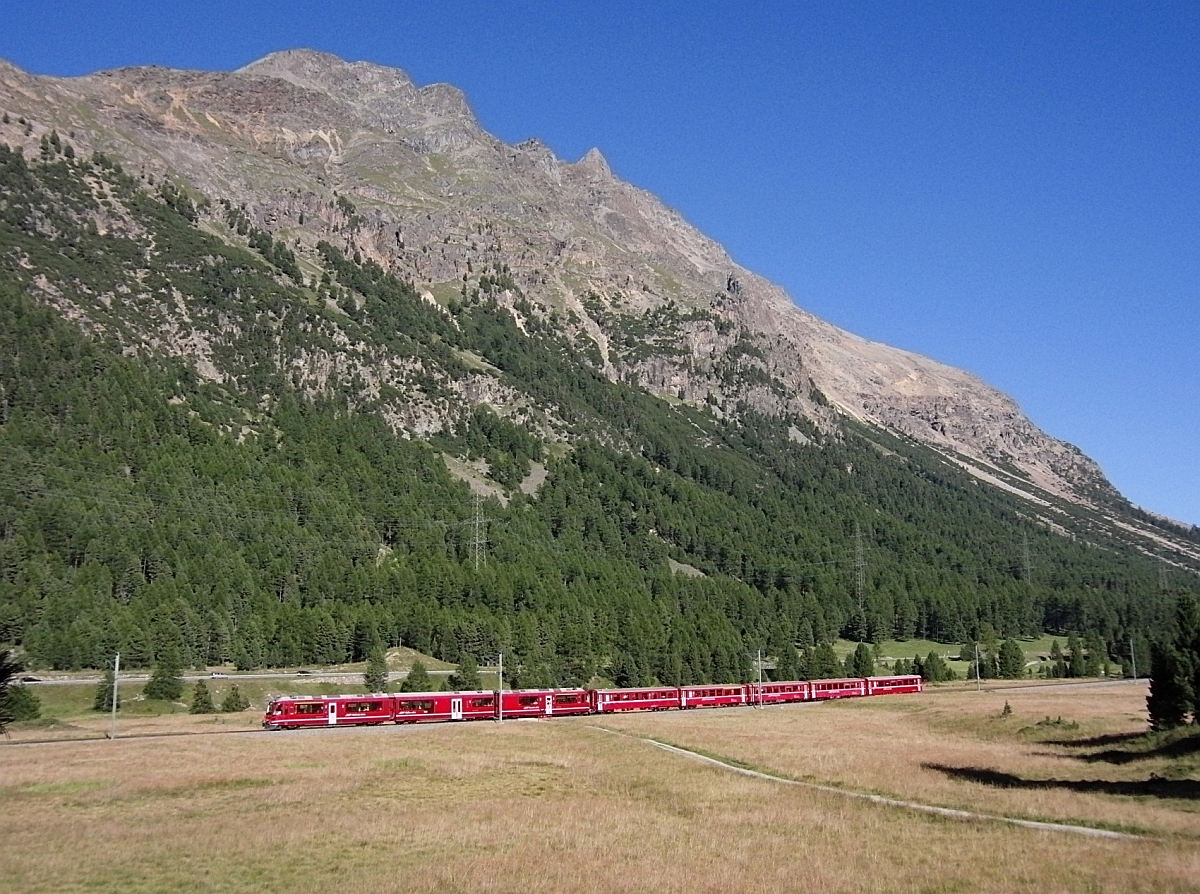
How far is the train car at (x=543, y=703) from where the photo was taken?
8881 centimetres

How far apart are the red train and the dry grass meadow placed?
11.7 m

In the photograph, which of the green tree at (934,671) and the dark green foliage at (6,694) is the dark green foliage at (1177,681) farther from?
the green tree at (934,671)

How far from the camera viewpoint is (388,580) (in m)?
154

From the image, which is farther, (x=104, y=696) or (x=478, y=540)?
(x=478, y=540)

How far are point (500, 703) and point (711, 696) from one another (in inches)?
1050

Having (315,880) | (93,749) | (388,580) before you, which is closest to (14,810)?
(315,880)

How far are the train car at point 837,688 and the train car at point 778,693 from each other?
1.44 meters

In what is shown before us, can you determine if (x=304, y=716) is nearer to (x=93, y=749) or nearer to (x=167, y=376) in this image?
(x=93, y=749)

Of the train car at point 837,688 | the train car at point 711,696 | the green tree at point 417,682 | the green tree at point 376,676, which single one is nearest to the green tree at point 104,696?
the green tree at point 376,676

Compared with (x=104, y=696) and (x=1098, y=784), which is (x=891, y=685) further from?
(x=104, y=696)

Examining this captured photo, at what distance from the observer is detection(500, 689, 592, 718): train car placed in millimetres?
88812

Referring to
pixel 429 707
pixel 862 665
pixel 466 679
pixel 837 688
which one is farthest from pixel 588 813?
pixel 862 665

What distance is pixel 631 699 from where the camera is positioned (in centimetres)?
9631

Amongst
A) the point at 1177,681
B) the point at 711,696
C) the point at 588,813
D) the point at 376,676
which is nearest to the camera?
the point at 588,813
